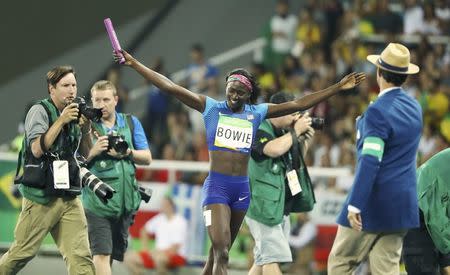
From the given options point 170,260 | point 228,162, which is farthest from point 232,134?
point 170,260

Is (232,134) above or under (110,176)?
above

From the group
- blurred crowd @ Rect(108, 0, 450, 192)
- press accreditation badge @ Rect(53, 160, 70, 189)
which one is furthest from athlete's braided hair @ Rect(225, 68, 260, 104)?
blurred crowd @ Rect(108, 0, 450, 192)

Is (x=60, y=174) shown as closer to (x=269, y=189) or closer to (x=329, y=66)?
(x=269, y=189)

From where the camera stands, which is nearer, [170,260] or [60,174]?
[60,174]

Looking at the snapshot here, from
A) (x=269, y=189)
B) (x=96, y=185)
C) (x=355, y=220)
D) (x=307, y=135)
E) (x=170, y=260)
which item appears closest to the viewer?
(x=355, y=220)

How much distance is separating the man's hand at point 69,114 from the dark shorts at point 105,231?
163 cm

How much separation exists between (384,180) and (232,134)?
184cm

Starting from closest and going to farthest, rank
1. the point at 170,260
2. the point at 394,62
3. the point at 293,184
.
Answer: the point at 394,62 < the point at 293,184 < the point at 170,260

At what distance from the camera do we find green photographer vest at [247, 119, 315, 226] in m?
11.0

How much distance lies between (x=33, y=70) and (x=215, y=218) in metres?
12.1

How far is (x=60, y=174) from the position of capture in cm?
962

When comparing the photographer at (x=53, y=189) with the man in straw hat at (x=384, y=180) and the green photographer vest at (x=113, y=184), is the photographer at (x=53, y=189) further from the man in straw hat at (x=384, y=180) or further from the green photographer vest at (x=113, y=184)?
the man in straw hat at (x=384, y=180)

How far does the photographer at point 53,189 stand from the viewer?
968cm

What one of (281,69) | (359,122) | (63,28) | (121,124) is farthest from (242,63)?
(359,122)
